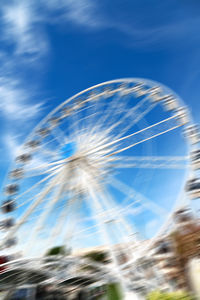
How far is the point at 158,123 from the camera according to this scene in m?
13.2

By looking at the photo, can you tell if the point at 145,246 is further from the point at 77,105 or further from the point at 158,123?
the point at 77,105

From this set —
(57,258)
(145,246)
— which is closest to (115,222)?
(145,246)

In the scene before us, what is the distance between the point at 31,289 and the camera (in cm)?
1934

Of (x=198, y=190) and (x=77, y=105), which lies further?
(x=77, y=105)

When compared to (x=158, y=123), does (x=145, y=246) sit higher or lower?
lower

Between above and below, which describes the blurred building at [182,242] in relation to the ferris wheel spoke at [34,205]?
below

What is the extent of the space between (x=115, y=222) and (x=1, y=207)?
7.71 metres

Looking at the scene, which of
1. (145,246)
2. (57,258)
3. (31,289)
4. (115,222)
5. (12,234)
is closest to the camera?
(145,246)

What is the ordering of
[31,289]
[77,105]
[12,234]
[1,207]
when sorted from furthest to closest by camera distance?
[31,289] < [77,105] < [1,207] < [12,234]

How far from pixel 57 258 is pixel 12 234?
2.89 metres

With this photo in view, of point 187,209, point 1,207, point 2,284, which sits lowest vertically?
point 2,284

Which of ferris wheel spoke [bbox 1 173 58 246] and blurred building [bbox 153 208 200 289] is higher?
ferris wheel spoke [bbox 1 173 58 246]

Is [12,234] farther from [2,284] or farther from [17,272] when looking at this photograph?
[2,284]

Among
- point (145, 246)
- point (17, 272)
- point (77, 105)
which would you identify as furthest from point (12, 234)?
point (77, 105)
